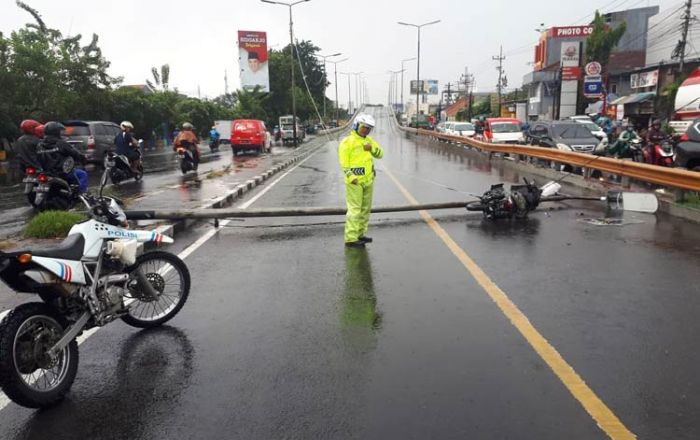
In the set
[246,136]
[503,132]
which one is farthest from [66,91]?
[503,132]

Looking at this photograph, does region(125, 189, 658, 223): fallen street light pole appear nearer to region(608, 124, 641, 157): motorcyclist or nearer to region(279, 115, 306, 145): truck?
region(608, 124, 641, 157): motorcyclist

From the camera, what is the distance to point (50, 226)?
26.2ft

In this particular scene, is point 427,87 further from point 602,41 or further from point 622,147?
point 622,147

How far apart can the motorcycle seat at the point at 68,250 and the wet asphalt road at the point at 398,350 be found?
0.82 m

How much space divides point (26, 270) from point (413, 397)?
2.46 metres

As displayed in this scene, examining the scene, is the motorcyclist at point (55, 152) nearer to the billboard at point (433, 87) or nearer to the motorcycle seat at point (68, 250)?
the motorcycle seat at point (68, 250)

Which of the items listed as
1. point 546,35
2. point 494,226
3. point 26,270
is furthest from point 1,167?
point 546,35

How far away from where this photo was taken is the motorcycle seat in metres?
3.63

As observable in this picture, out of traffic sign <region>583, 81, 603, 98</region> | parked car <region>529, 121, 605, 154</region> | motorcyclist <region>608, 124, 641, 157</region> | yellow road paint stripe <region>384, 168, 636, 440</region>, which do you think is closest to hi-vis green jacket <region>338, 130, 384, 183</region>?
yellow road paint stripe <region>384, 168, 636, 440</region>

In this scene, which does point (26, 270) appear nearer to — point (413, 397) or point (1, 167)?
point (413, 397)

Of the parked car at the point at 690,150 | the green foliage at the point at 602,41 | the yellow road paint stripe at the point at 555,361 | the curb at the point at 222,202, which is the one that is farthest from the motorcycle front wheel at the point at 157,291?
the green foliage at the point at 602,41

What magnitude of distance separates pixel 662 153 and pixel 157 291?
12.7 metres

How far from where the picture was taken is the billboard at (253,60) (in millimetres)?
63062

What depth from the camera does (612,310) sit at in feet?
16.2
